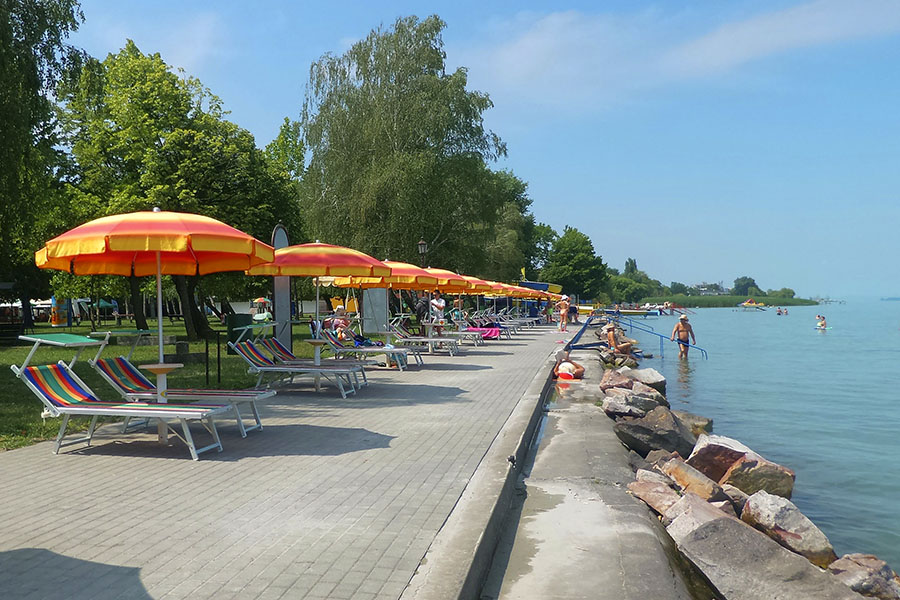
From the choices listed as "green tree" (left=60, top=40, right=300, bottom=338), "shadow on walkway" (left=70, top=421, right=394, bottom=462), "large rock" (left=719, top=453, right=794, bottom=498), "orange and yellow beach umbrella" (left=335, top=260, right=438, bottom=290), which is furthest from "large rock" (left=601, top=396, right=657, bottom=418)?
"green tree" (left=60, top=40, right=300, bottom=338)

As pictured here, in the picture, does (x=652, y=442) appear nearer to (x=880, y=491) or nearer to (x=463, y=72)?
(x=880, y=491)

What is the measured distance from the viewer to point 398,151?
107 ft

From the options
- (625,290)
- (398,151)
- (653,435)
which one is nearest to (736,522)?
(653,435)

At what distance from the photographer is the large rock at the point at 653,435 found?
9531 millimetres

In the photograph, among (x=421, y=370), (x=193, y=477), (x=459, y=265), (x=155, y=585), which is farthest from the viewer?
(x=459, y=265)

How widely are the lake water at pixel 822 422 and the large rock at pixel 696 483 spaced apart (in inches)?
75.0

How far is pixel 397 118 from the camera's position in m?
32.8

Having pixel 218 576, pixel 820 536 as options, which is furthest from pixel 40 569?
pixel 820 536

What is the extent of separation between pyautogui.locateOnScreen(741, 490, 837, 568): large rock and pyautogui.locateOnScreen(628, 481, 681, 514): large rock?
89 cm

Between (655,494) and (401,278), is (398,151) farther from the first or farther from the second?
(655,494)

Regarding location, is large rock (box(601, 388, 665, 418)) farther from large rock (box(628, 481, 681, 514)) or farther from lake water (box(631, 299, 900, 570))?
large rock (box(628, 481, 681, 514))

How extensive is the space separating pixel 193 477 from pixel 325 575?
2.75 meters

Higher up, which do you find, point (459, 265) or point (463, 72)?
point (463, 72)

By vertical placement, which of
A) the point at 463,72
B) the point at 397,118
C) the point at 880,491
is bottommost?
the point at 880,491
